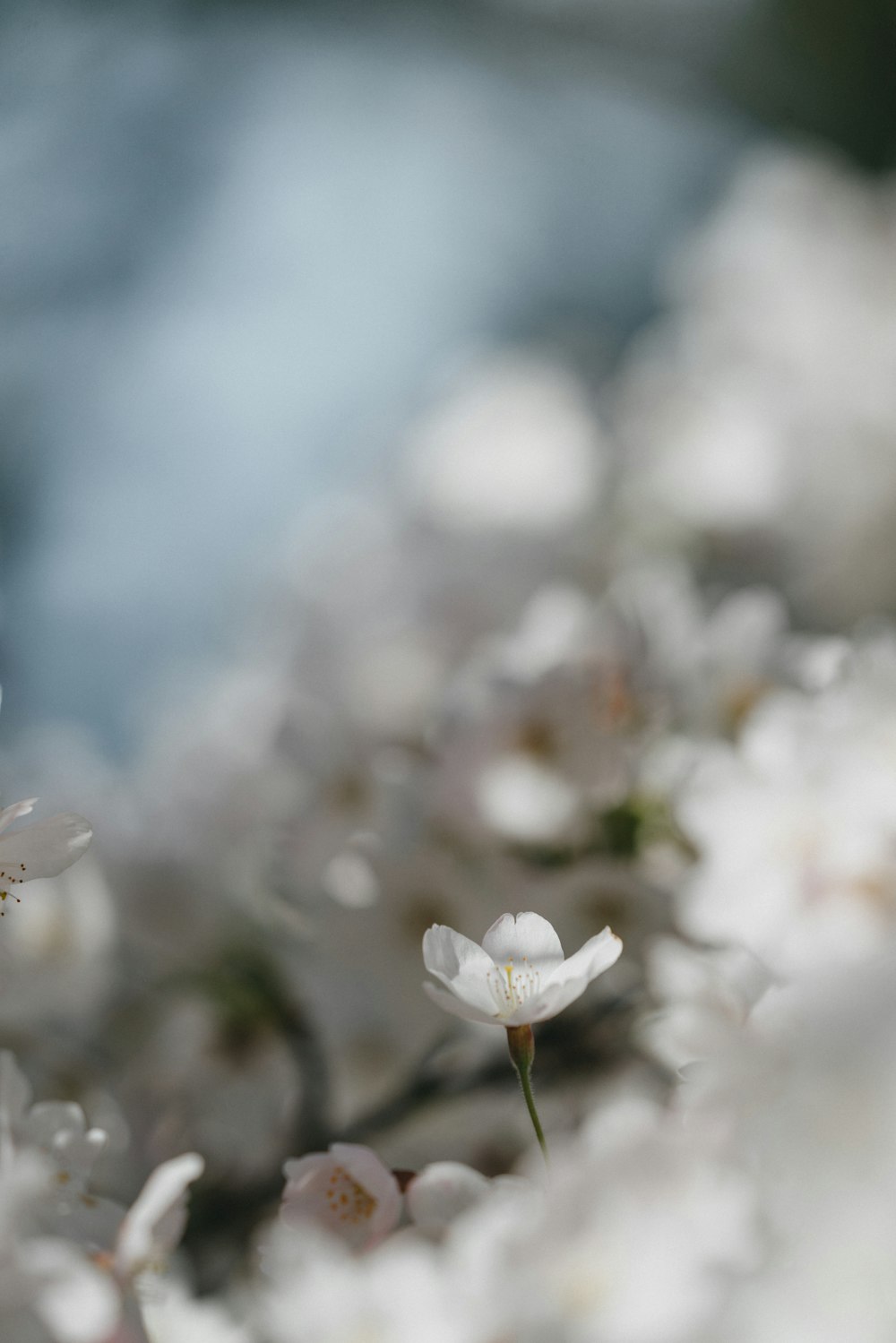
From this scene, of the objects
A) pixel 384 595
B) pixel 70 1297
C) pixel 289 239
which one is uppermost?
pixel 289 239

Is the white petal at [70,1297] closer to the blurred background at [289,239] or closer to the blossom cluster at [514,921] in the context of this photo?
the blossom cluster at [514,921]

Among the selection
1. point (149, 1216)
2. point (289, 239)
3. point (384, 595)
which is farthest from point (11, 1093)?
point (289, 239)

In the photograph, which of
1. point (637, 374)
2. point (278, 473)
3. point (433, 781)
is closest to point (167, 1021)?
point (433, 781)

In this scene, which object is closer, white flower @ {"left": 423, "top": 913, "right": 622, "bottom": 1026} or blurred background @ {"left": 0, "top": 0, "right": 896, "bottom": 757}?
white flower @ {"left": 423, "top": 913, "right": 622, "bottom": 1026}

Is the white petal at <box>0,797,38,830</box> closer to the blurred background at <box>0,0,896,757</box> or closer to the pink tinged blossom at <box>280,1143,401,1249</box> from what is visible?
the pink tinged blossom at <box>280,1143,401,1249</box>

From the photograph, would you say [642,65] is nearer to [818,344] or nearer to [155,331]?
[155,331]

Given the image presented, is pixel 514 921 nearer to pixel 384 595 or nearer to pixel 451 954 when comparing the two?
pixel 451 954

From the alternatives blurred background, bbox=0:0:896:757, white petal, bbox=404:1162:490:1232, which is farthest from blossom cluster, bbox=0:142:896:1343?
blurred background, bbox=0:0:896:757
